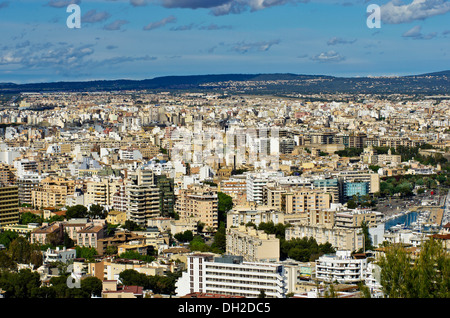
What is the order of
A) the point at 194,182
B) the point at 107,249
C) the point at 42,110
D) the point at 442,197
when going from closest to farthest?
the point at 107,249 → the point at 194,182 → the point at 442,197 → the point at 42,110

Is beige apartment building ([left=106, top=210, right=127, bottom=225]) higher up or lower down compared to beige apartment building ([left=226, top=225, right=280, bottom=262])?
lower down

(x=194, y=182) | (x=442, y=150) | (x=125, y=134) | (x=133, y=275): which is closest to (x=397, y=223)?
(x=194, y=182)

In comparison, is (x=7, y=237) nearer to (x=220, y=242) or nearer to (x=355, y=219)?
(x=220, y=242)

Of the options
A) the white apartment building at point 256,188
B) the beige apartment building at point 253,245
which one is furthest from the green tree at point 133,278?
the white apartment building at point 256,188

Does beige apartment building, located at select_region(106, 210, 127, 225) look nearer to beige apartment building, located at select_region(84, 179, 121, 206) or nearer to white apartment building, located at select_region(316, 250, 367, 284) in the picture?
beige apartment building, located at select_region(84, 179, 121, 206)

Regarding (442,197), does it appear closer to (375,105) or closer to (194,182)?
(194,182)

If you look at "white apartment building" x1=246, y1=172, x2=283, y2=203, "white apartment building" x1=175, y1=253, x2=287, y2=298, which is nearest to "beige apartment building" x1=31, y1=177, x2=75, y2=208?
"white apartment building" x1=246, y1=172, x2=283, y2=203
